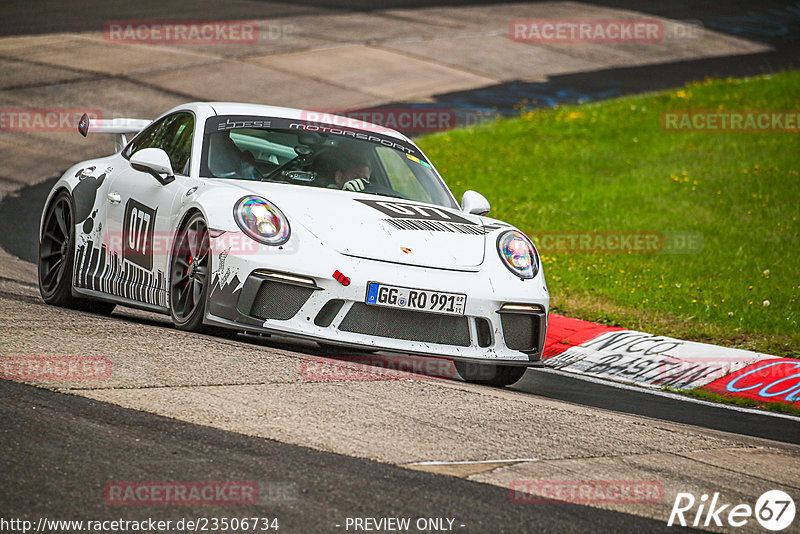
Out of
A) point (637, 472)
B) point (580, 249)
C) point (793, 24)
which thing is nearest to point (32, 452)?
point (637, 472)

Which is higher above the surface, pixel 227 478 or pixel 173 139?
pixel 173 139

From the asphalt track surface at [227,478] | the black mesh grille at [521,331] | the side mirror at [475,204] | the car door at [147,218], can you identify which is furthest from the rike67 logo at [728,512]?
the car door at [147,218]

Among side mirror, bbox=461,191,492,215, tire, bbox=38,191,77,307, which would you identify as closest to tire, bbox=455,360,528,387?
side mirror, bbox=461,191,492,215

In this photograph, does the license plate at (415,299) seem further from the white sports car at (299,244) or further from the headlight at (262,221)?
the headlight at (262,221)

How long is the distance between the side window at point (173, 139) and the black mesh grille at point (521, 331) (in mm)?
2207

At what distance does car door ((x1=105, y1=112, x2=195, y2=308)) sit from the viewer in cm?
679

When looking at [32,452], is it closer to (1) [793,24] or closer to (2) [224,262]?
(2) [224,262]

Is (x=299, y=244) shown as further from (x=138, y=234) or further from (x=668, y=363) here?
(x=668, y=363)

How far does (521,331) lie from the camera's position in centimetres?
654

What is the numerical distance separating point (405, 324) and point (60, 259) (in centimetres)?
311

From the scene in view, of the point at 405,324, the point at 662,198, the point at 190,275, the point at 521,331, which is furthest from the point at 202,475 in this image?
the point at 662,198

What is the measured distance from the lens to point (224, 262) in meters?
6.09

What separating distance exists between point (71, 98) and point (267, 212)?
13507 millimetres

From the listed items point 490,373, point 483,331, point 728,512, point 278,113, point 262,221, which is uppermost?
point 278,113
